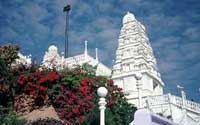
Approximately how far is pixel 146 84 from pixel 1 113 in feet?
118

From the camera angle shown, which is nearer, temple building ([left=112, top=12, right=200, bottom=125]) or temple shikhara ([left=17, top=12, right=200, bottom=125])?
temple shikhara ([left=17, top=12, right=200, bottom=125])

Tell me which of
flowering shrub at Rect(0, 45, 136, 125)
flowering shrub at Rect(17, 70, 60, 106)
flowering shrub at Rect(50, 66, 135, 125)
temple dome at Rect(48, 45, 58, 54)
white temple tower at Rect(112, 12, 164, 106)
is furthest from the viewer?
white temple tower at Rect(112, 12, 164, 106)

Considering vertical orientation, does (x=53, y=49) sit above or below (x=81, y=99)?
above

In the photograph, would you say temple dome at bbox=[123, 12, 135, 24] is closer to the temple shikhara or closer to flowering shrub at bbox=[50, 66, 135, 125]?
the temple shikhara

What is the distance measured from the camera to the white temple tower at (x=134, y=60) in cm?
5228

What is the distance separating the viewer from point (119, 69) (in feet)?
179

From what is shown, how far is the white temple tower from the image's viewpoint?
52.3m

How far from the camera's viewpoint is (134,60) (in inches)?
2142

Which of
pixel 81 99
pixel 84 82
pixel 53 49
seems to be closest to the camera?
pixel 81 99

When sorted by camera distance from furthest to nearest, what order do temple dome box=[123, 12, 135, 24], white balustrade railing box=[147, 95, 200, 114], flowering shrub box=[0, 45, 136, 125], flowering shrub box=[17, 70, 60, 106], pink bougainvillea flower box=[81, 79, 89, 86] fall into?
temple dome box=[123, 12, 135, 24] → white balustrade railing box=[147, 95, 200, 114] → pink bougainvillea flower box=[81, 79, 89, 86] → flowering shrub box=[17, 70, 60, 106] → flowering shrub box=[0, 45, 136, 125]

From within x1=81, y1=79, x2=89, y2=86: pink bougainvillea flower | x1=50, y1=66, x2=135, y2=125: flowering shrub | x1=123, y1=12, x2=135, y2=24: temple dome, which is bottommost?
x1=50, y1=66, x2=135, y2=125: flowering shrub

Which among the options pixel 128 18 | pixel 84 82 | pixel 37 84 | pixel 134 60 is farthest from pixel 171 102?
pixel 128 18

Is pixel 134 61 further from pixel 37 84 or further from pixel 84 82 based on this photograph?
pixel 37 84

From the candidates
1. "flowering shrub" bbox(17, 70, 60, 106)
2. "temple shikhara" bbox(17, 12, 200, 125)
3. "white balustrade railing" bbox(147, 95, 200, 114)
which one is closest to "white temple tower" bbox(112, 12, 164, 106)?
"temple shikhara" bbox(17, 12, 200, 125)
